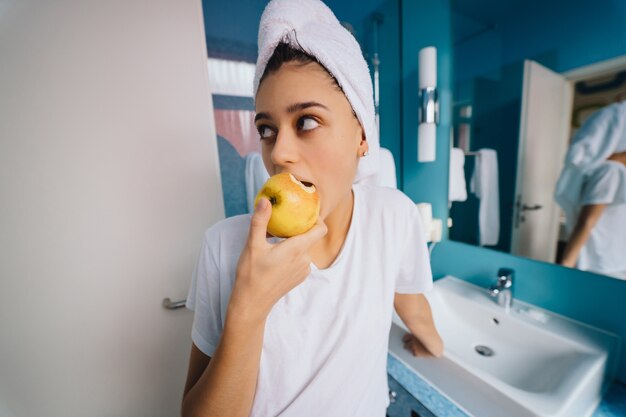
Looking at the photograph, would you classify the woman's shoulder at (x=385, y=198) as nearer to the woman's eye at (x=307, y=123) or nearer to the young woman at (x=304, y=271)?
the young woman at (x=304, y=271)

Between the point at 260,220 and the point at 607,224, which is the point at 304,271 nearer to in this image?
the point at 260,220

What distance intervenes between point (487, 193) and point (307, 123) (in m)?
1.02

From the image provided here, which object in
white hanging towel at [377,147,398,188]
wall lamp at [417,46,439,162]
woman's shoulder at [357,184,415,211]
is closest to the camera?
woman's shoulder at [357,184,415,211]

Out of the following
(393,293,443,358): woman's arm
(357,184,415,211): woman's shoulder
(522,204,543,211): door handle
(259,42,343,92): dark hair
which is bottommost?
(393,293,443,358): woman's arm

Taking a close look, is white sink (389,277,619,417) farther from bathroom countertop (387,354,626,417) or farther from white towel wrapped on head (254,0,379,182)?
white towel wrapped on head (254,0,379,182)

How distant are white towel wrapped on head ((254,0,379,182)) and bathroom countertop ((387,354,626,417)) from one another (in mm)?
855

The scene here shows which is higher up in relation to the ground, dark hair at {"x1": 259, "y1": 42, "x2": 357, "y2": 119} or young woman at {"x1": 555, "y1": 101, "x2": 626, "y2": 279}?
dark hair at {"x1": 259, "y1": 42, "x2": 357, "y2": 119}

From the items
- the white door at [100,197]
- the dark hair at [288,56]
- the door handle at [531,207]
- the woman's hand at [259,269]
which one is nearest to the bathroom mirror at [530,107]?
the door handle at [531,207]

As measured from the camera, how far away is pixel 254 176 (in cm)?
120

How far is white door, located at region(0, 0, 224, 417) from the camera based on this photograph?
2.31 ft

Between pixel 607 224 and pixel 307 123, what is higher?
pixel 307 123

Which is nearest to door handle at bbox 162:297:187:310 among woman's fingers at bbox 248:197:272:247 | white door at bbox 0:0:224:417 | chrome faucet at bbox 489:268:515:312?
white door at bbox 0:0:224:417

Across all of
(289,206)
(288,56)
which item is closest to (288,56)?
(288,56)

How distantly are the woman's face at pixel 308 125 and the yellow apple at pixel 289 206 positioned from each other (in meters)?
0.08
